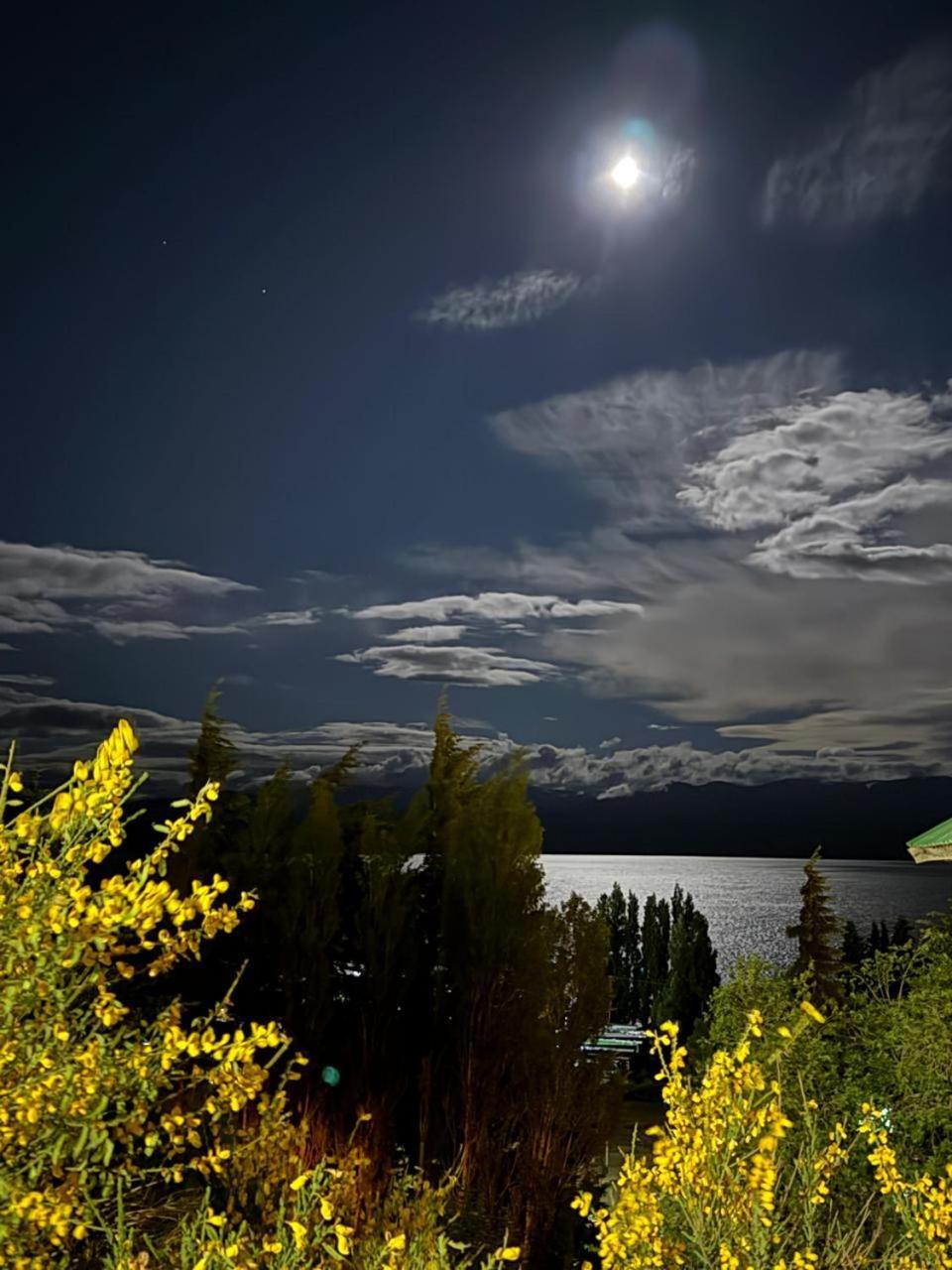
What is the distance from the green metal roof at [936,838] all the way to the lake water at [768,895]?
47631 mm

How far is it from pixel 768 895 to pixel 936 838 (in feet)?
462

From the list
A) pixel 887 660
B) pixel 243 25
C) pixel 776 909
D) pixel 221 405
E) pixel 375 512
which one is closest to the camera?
pixel 243 25

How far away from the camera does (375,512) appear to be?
19344mm

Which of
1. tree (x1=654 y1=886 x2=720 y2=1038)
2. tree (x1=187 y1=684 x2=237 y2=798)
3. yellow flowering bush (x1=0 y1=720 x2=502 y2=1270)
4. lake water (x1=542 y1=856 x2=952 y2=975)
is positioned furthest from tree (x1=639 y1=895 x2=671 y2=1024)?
yellow flowering bush (x1=0 y1=720 x2=502 y2=1270)

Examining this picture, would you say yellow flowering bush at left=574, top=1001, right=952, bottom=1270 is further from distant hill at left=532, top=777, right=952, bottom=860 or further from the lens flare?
distant hill at left=532, top=777, right=952, bottom=860

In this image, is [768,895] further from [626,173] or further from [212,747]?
[212,747]

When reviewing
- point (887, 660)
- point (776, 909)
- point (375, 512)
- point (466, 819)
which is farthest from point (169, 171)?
point (776, 909)

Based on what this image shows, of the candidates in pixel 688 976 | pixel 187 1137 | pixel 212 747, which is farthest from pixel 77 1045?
pixel 688 976

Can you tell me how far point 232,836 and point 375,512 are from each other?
13119mm

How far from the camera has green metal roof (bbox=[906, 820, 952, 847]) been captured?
5.17 metres

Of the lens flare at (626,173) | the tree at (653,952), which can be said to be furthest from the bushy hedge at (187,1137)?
the tree at (653,952)

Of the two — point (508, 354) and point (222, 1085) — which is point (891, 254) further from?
point (222, 1085)

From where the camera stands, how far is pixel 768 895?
451ft

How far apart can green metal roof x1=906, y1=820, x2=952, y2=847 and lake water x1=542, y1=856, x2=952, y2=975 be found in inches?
1875
